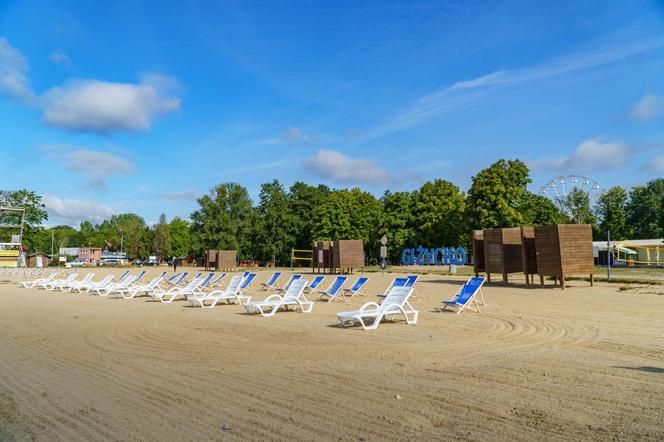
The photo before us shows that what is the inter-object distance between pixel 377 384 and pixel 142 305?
11561 millimetres

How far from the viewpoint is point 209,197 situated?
64.9 m

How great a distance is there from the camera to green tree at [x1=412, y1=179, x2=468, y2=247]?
4547 cm

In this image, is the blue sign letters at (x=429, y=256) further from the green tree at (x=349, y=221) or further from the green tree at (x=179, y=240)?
the green tree at (x=179, y=240)

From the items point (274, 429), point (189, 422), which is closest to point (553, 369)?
point (274, 429)

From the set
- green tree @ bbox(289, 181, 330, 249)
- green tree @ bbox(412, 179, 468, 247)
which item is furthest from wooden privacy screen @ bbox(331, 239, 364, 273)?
green tree @ bbox(289, 181, 330, 249)

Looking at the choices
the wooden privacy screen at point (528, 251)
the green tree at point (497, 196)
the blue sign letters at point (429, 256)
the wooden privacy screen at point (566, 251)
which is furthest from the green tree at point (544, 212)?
the wooden privacy screen at point (566, 251)

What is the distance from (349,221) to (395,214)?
5.88 metres

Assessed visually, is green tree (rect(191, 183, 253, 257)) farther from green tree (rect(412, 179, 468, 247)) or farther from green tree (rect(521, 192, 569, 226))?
green tree (rect(521, 192, 569, 226))

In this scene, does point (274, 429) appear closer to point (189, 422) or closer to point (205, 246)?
point (189, 422)

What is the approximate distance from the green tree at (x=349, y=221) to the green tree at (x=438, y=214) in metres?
4.99

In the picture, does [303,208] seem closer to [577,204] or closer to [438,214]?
[438,214]

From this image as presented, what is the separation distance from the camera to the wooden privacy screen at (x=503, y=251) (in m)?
20.5

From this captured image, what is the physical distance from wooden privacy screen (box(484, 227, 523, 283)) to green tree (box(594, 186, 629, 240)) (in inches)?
1637

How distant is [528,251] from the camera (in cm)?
1969
